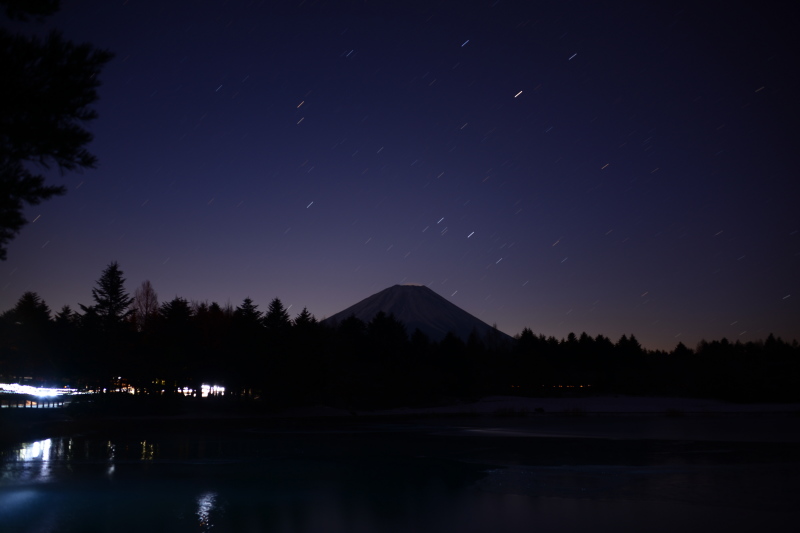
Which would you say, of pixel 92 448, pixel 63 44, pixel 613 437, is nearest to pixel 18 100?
pixel 63 44

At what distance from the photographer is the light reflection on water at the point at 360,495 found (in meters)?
12.3

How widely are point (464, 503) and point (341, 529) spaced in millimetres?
3573

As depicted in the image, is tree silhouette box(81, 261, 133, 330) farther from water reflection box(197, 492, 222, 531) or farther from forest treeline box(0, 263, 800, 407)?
water reflection box(197, 492, 222, 531)

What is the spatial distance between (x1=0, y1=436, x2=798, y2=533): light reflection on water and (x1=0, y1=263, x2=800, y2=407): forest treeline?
35.8 metres

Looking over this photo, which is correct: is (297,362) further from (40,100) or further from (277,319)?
(40,100)

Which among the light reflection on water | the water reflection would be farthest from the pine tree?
the water reflection

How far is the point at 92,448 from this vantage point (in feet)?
83.3

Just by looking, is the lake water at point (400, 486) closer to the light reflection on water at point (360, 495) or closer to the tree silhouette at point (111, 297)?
the light reflection on water at point (360, 495)

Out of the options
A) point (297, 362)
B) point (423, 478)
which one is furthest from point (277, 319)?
point (423, 478)

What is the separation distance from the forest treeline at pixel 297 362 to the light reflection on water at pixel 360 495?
3584cm

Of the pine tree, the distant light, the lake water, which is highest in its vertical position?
the pine tree

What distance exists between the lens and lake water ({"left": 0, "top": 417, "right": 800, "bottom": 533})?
12398 millimetres

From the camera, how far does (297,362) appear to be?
186ft

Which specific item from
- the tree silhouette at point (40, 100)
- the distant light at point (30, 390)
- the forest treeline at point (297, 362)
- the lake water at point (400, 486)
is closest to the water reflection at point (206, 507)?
the lake water at point (400, 486)
